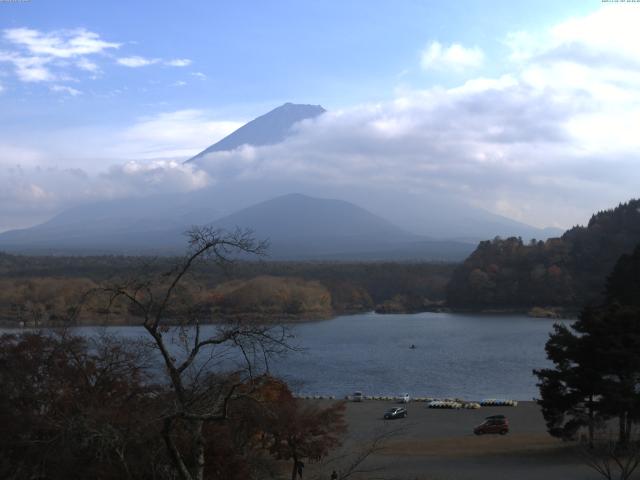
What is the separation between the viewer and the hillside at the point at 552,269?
1473 inches

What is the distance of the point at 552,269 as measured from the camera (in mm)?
38062

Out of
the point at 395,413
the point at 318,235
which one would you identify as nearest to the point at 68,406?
the point at 395,413

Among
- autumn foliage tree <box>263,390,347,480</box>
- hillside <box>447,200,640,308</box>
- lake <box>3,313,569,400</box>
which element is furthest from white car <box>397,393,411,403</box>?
hillside <box>447,200,640,308</box>

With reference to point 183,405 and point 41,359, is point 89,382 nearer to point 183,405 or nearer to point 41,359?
point 41,359

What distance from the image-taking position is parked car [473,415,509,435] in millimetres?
10609

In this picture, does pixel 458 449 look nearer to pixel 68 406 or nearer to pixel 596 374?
pixel 596 374

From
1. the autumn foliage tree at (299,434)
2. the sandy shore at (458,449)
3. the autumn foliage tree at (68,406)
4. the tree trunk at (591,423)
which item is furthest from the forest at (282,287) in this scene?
the autumn foliage tree at (68,406)

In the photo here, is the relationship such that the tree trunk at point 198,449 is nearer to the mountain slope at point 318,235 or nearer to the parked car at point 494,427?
the parked car at point 494,427

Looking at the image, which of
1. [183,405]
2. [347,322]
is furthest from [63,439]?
[347,322]

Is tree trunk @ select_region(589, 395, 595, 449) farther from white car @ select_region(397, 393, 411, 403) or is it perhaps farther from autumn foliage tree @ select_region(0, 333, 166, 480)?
white car @ select_region(397, 393, 411, 403)

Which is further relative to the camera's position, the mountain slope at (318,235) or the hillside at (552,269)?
the mountain slope at (318,235)

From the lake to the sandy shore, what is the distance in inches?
65.7

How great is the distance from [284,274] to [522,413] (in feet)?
118

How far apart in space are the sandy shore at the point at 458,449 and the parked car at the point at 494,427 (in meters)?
0.18
